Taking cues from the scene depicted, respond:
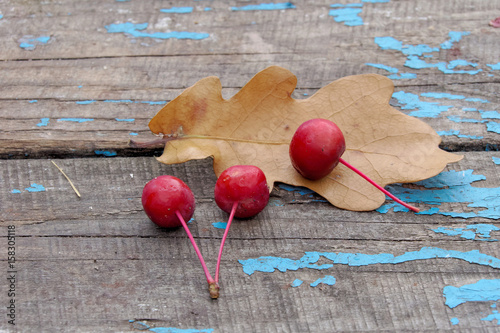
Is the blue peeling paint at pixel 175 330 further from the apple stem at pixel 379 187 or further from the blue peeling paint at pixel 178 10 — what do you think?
the blue peeling paint at pixel 178 10

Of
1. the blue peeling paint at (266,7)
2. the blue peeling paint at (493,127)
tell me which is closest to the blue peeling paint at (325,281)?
the blue peeling paint at (493,127)

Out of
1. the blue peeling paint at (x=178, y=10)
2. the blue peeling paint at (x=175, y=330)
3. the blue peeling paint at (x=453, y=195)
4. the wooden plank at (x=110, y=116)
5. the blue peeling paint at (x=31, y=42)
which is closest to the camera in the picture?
the blue peeling paint at (x=175, y=330)

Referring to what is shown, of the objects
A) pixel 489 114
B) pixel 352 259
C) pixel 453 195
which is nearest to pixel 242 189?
pixel 352 259

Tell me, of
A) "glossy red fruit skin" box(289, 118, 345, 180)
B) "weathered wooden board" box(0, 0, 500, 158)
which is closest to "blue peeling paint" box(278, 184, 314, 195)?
"glossy red fruit skin" box(289, 118, 345, 180)

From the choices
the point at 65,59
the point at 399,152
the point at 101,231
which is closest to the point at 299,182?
the point at 399,152

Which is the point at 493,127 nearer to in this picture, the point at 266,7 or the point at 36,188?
the point at 266,7

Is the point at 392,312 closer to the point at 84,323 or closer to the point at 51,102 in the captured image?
the point at 84,323

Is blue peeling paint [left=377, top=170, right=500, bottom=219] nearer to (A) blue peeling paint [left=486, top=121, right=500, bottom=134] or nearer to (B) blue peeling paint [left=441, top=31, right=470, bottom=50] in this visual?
(A) blue peeling paint [left=486, top=121, right=500, bottom=134]
